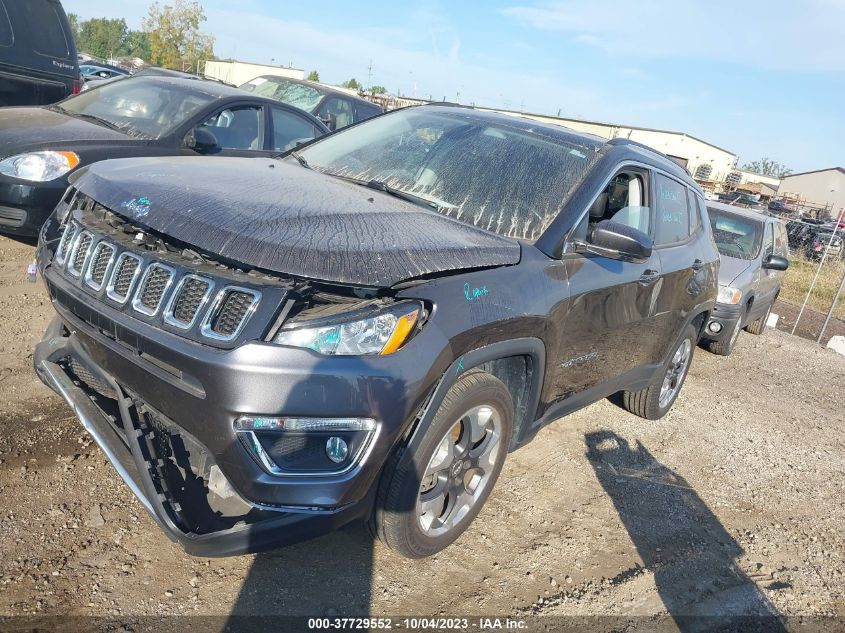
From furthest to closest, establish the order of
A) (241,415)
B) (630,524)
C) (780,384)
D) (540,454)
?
1. (780,384)
2. (540,454)
3. (630,524)
4. (241,415)

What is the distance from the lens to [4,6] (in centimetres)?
720

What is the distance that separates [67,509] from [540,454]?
2.60 m

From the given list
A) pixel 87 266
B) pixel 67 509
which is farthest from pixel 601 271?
pixel 67 509

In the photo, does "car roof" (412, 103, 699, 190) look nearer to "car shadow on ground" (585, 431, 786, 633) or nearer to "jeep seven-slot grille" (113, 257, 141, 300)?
"car shadow on ground" (585, 431, 786, 633)

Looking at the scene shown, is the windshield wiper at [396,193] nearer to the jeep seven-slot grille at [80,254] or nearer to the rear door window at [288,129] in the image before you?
the jeep seven-slot grille at [80,254]

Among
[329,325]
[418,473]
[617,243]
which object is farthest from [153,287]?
[617,243]

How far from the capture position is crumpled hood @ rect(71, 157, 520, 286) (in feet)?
7.13

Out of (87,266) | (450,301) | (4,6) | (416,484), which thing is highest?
(4,6)

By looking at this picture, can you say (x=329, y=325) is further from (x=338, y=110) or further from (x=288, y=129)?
(x=338, y=110)

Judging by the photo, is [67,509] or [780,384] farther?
[780,384]

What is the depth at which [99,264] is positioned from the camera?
2.52 metres

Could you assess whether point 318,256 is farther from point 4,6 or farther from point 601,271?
point 4,6

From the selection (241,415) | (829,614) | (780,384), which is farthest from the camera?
(780,384)

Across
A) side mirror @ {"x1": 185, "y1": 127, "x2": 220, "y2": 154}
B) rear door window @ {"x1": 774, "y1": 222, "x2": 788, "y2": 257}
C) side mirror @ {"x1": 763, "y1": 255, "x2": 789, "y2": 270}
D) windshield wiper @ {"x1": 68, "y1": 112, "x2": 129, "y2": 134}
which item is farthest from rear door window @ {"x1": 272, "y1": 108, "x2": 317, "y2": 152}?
rear door window @ {"x1": 774, "y1": 222, "x2": 788, "y2": 257}
